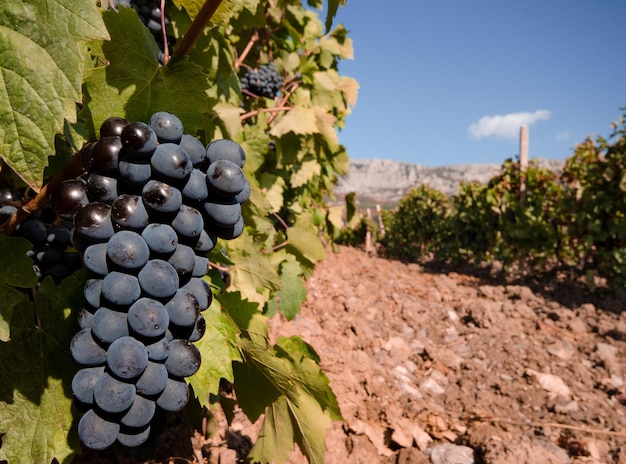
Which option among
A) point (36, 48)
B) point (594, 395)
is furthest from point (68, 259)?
point (594, 395)

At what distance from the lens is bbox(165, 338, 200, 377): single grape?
887 millimetres

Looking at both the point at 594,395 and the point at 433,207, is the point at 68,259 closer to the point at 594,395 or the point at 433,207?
the point at 594,395

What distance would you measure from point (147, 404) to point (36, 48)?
62 cm

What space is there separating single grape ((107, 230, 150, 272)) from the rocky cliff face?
75.5 metres

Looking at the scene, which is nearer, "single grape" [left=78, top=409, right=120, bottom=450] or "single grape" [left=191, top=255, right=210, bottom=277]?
"single grape" [left=78, top=409, right=120, bottom=450]

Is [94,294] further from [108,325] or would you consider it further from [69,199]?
[69,199]

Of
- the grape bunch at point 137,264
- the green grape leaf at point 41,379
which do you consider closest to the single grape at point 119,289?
the grape bunch at point 137,264

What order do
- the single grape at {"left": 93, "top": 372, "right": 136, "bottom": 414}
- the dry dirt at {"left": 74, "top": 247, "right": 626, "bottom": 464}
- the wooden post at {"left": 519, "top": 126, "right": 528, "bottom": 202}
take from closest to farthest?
the single grape at {"left": 93, "top": 372, "right": 136, "bottom": 414} < the dry dirt at {"left": 74, "top": 247, "right": 626, "bottom": 464} < the wooden post at {"left": 519, "top": 126, "right": 528, "bottom": 202}

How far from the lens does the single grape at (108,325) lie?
836 mm

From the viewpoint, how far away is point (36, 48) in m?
0.68

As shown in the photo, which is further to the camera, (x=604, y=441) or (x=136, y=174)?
(x=604, y=441)

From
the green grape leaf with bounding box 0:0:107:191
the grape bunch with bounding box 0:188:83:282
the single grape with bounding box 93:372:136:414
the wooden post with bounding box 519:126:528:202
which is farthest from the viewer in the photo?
the wooden post with bounding box 519:126:528:202

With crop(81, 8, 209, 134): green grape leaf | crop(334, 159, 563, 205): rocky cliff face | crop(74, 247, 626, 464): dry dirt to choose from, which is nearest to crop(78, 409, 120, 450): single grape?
crop(81, 8, 209, 134): green grape leaf

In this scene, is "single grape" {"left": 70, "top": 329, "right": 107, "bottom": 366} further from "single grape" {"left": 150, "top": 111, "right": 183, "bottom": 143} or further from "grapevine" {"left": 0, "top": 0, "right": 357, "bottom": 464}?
"single grape" {"left": 150, "top": 111, "right": 183, "bottom": 143}
